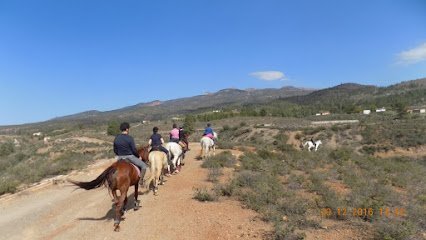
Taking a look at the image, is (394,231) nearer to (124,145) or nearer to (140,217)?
(140,217)

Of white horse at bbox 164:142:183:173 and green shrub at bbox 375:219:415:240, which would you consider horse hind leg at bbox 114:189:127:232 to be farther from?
white horse at bbox 164:142:183:173

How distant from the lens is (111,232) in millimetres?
10203

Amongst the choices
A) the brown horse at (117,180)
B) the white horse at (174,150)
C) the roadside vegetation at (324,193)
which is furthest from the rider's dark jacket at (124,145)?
the white horse at (174,150)

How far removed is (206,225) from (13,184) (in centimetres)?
1294

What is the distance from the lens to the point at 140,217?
36.9 ft

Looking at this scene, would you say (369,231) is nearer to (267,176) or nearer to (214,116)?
(267,176)

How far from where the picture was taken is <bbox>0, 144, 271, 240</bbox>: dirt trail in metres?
9.77

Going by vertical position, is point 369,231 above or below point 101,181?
below

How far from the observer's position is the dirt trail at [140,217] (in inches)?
385

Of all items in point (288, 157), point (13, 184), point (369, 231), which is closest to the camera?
point (369, 231)

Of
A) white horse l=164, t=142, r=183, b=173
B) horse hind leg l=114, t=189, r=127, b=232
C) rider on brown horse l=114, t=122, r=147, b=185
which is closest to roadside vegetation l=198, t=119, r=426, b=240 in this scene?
white horse l=164, t=142, r=183, b=173

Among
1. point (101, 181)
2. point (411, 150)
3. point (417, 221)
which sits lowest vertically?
point (411, 150)

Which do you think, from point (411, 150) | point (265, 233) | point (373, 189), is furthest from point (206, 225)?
point (411, 150)

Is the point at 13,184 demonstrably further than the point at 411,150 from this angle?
No
